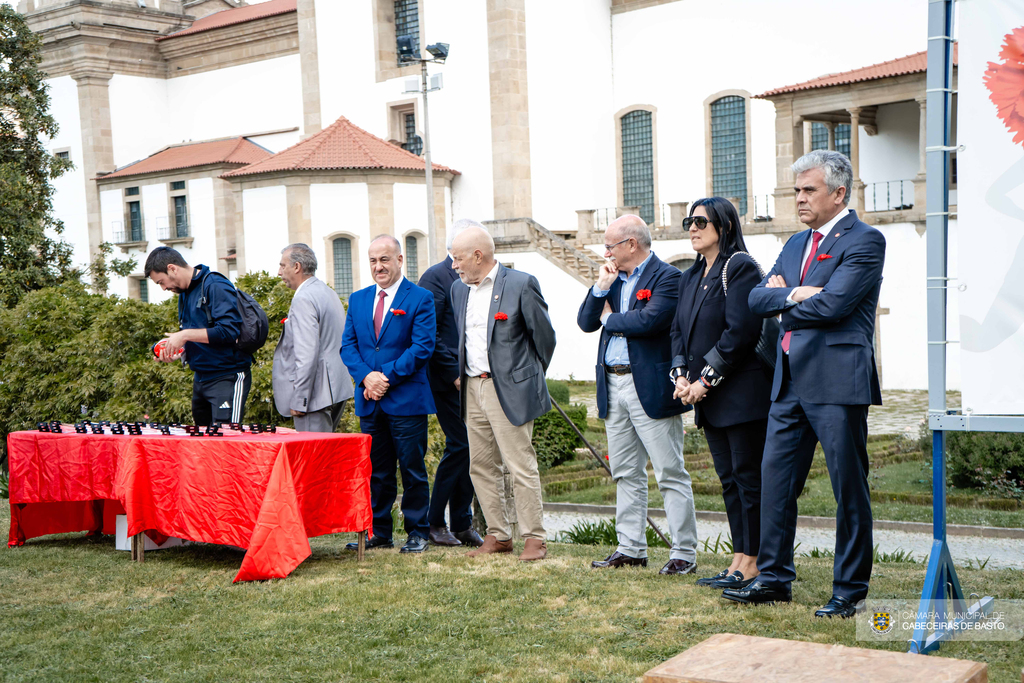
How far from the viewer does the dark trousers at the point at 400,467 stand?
6.78 m

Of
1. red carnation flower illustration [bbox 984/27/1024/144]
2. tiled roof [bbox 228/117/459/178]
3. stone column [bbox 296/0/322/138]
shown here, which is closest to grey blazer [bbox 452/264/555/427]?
red carnation flower illustration [bbox 984/27/1024/144]

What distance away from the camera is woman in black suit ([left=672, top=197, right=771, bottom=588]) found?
17.8ft

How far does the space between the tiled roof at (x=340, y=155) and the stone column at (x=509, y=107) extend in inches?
74.8

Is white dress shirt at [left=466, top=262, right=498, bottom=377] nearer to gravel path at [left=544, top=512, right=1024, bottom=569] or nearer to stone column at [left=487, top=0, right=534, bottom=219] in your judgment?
gravel path at [left=544, top=512, right=1024, bottom=569]

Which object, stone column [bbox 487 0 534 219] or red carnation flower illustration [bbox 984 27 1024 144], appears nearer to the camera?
red carnation flower illustration [bbox 984 27 1024 144]

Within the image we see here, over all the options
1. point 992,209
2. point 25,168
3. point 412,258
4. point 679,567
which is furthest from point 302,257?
point 412,258

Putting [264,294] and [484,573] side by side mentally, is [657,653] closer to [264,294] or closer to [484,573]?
[484,573]

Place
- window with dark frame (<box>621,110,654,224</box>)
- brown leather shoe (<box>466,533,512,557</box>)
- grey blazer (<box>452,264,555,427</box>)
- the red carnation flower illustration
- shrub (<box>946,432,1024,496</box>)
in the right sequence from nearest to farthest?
the red carnation flower illustration < grey blazer (<box>452,264,555,427</box>) < brown leather shoe (<box>466,533,512,557</box>) < shrub (<box>946,432,1024,496</box>) < window with dark frame (<box>621,110,654,224</box>)

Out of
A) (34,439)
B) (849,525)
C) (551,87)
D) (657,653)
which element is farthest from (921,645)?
(551,87)

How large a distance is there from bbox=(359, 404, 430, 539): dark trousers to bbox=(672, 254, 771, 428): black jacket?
6.35 feet

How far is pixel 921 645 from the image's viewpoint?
13.5 feet

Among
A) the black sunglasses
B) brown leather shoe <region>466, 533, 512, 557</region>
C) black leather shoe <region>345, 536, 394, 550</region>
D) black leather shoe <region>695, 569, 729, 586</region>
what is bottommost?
black leather shoe <region>345, 536, 394, 550</region>

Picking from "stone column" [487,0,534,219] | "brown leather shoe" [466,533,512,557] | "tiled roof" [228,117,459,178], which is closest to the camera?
"brown leather shoe" [466,533,512,557]

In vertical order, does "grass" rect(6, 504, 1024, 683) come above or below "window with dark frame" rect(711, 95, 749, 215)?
below
